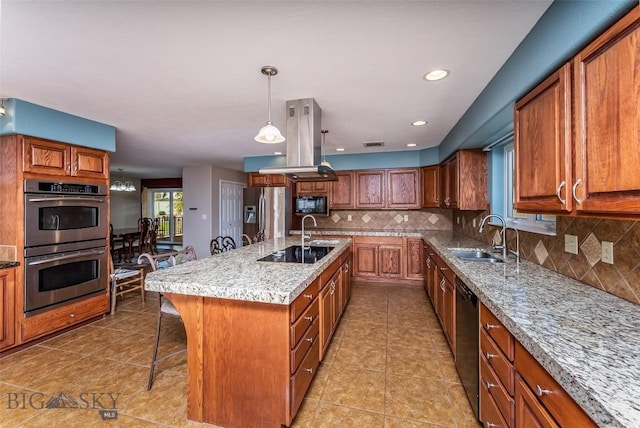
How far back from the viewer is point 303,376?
1720mm

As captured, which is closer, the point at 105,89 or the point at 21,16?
the point at 21,16

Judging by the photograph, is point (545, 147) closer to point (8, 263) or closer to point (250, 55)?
point (250, 55)

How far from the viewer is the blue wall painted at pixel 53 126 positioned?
243 centimetres

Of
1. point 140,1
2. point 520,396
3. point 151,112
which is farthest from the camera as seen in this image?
point 151,112

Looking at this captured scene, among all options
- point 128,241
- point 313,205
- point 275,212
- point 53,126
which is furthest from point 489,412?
point 128,241

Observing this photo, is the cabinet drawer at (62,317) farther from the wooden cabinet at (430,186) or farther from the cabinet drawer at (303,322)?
the wooden cabinet at (430,186)

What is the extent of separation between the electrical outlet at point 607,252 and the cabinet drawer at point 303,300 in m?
1.66

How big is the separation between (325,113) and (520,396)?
2607 millimetres

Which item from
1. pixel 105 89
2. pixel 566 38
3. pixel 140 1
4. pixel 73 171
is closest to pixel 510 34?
pixel 566 38

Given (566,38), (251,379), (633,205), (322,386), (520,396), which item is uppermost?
(566,38)

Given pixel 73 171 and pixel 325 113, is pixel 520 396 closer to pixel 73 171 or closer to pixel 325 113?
pixel 325 113

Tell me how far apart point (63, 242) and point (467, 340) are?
3826 mm

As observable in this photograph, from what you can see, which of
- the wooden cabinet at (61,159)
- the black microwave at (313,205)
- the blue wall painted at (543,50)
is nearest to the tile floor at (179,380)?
the wooden cabinet at (61,159)

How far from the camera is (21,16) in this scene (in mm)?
1386
